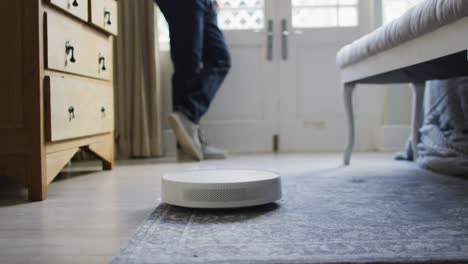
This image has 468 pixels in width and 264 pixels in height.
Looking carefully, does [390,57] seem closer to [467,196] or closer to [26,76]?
[467,196]

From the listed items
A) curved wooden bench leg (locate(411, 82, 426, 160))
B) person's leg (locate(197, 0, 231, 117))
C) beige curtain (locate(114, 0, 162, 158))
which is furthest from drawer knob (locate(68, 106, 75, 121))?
curved wooden bench leg (locate(411, 82, 426, 160))

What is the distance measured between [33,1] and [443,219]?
139 cm

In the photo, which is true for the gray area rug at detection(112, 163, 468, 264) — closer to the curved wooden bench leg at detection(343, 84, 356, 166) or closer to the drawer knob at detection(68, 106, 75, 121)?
the drawer knob at detection(68, 106, 75, 121)

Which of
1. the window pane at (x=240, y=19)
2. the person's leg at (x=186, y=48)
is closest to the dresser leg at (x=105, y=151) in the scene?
the person's leg at (x=186, y=48)

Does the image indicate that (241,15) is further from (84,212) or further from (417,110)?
(84,212)

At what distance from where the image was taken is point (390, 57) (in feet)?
6.08

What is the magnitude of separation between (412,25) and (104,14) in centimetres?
140

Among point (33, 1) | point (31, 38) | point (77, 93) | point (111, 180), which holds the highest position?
point (33, 1)

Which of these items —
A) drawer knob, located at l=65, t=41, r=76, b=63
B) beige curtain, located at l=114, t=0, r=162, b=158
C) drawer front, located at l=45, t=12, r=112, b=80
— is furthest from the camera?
beige curtain, located at l=114, t=0, r=162, b=158

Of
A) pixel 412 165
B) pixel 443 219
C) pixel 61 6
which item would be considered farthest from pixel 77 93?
pixel 412 165

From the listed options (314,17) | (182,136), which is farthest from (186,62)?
(314,17)

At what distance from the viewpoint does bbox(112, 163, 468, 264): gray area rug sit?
3.09 ft

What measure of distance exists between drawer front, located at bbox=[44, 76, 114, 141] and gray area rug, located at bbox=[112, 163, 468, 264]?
0.58 meters

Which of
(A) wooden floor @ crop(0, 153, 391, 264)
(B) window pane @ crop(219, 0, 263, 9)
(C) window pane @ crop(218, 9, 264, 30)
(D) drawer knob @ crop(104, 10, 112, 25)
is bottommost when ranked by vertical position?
(A) wooden floor @ crop(0, 153, 391, 264)
